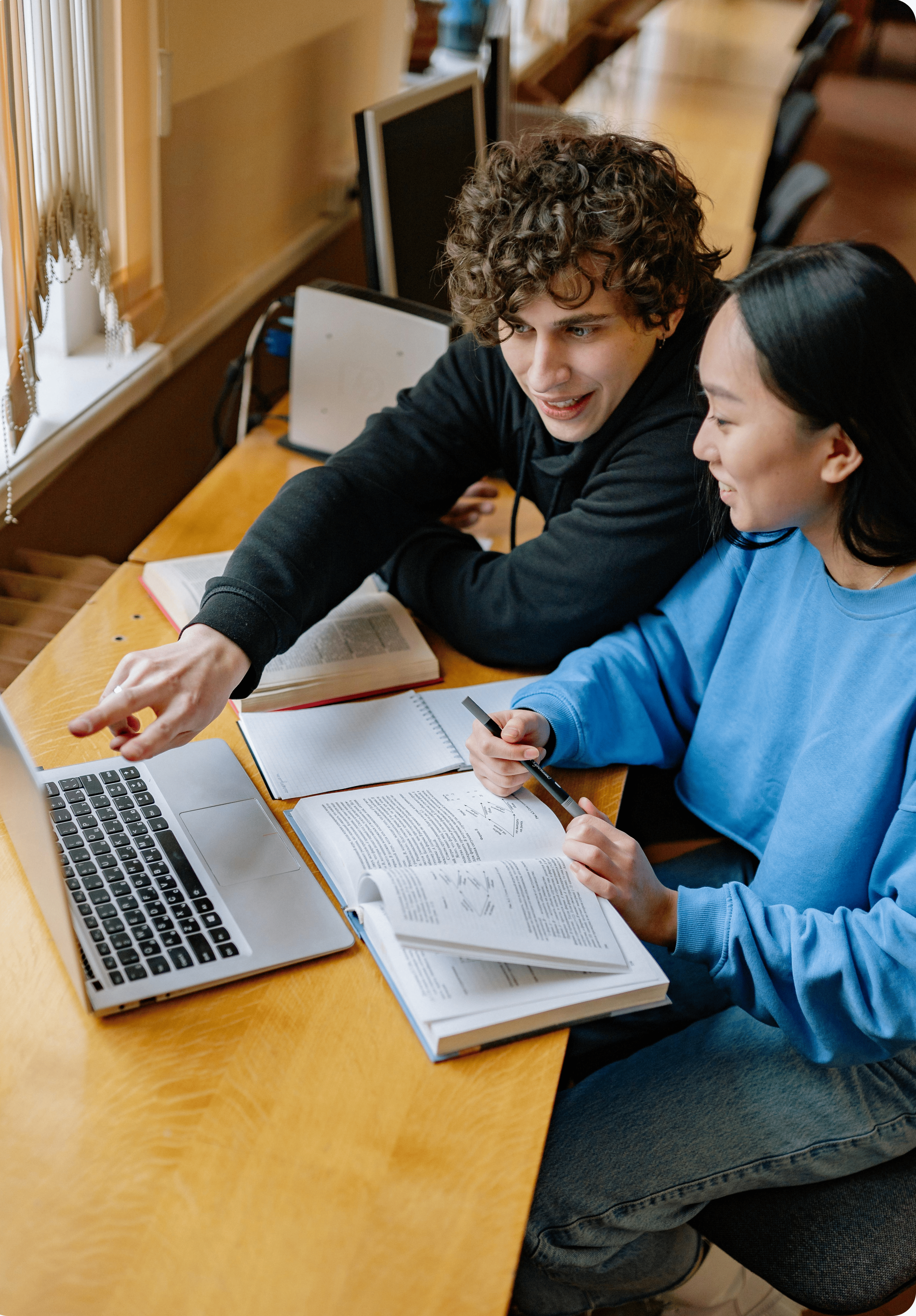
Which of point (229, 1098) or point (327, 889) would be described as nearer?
point (229, 1098)

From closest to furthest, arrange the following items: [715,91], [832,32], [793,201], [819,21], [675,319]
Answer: [675,319]
[793,201]
[832,32]
[819,21]
[715,91]

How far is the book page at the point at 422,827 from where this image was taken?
920 mm

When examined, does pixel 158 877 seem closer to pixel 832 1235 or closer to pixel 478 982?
pixel 478 982

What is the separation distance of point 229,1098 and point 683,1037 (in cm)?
47

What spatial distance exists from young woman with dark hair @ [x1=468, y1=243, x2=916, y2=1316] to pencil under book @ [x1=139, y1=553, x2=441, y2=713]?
0.60 ft

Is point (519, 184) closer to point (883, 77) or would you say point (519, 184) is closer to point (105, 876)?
point (105, 876)

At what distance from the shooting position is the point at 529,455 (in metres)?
1.38

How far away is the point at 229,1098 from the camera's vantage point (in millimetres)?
757

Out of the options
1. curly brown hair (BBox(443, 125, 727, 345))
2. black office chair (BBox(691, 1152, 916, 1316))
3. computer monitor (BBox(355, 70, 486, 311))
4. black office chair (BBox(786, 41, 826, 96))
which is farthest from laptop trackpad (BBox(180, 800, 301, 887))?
black office chair (BBox(786, 41, 826, 96))

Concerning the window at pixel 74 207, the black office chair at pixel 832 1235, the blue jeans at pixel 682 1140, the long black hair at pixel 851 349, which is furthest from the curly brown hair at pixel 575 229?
the black office chair at pixel 832 1235

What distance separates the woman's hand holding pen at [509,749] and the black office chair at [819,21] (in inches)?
162

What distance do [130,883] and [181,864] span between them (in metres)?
0.04

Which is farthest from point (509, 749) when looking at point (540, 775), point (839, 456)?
point (839, 456)

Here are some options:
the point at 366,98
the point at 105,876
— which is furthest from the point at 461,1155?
the point at 366,98
